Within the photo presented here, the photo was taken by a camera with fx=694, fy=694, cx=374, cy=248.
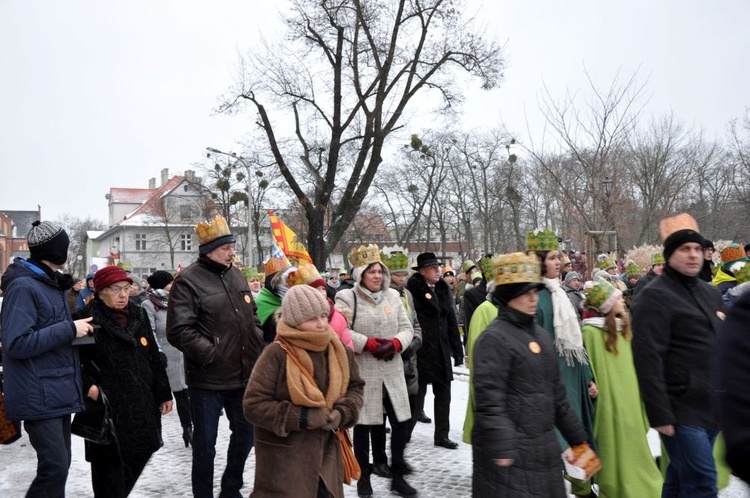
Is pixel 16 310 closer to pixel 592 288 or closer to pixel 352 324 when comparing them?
pixel 352 324

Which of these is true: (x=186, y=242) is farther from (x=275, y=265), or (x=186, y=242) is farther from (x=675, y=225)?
(x=675, y=225)

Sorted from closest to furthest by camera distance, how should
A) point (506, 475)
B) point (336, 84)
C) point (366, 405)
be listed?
point (506, 475) < point (366, 405) < point (336, 84)

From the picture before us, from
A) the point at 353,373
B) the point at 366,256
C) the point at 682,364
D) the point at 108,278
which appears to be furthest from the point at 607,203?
the point at 108,278

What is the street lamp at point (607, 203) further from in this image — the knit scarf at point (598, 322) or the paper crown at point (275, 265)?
the knit scarf at point (598, 322)

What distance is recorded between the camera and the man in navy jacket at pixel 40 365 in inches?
171

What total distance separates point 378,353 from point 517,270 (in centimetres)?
228

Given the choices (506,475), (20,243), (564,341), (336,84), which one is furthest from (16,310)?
(20,243)

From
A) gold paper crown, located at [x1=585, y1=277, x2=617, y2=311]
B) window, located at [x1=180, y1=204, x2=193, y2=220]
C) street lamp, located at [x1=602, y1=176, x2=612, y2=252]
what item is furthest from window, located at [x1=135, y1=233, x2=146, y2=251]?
gold paper crown, located at [x1=585, y1=277, x2=617, y2=311]

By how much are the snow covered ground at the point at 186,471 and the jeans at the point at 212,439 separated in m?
0.84

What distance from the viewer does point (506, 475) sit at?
3.56 m

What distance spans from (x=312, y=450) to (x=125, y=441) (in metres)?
1.73

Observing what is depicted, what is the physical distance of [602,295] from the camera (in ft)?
17.1

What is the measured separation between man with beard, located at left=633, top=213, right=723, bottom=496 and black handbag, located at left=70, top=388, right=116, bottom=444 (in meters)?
3.57

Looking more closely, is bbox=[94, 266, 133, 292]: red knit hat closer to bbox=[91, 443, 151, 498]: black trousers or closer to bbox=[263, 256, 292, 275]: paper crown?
bbox=[91, 443, 151, 498]: black trousers
